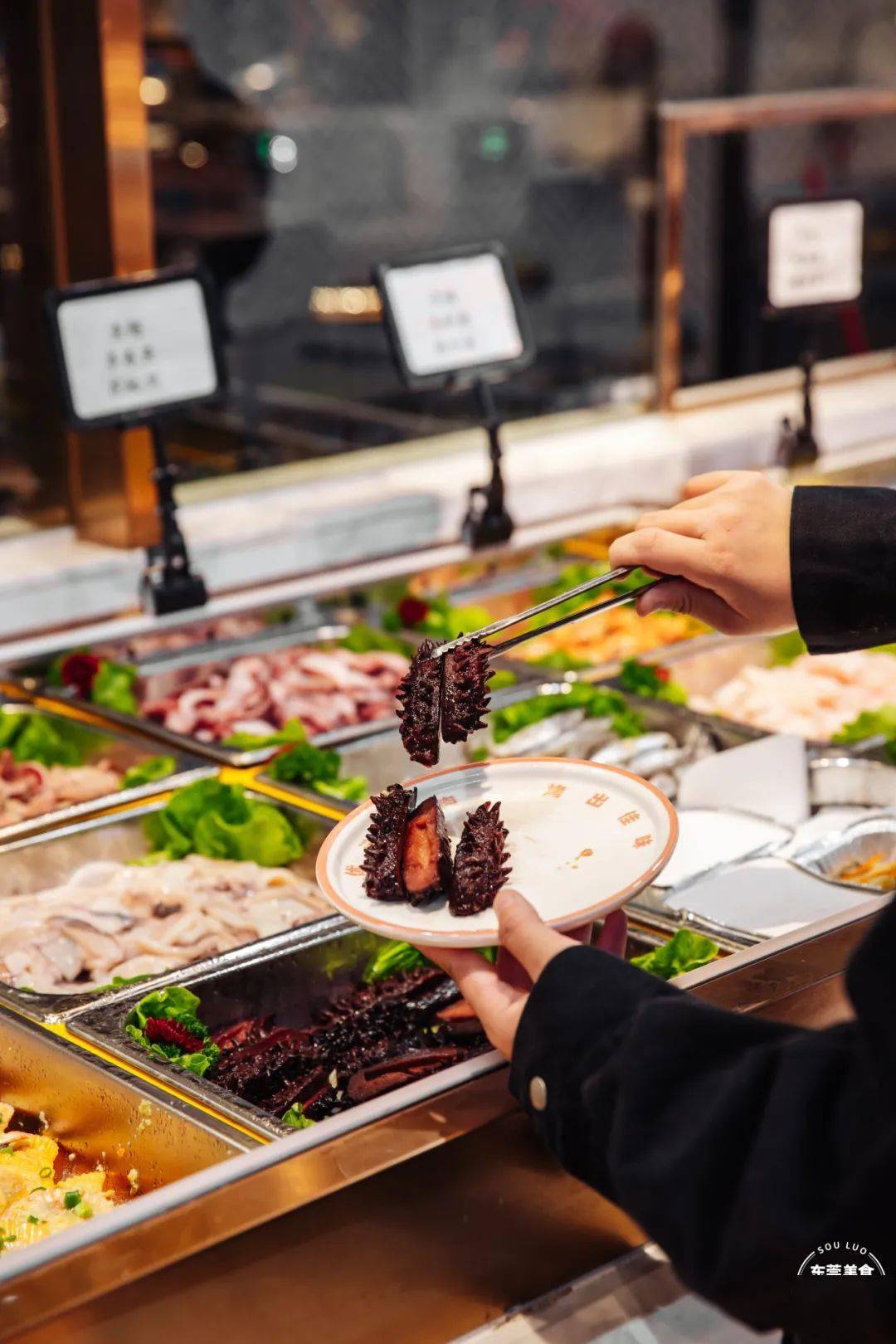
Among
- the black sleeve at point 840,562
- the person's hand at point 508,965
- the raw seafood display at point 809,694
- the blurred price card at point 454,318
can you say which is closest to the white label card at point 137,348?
the blurred price card at point 454,318

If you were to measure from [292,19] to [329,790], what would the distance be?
266 cm

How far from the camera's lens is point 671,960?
2.26 m

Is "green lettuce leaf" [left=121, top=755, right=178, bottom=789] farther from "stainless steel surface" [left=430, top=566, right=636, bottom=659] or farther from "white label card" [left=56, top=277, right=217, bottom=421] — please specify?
"stainless steel surface" [left=430, top=566, right=636, bottom=659]

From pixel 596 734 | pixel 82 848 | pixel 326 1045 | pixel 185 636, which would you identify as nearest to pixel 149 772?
pixel 82 848

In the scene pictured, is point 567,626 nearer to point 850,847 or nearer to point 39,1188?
point 850,847

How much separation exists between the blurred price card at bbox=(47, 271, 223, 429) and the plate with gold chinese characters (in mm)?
1655

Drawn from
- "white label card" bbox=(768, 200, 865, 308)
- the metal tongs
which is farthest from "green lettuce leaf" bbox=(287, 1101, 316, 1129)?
"white label card" bbox=(768, 200, 865, 308)

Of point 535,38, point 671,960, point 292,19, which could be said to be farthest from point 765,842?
point 535,38

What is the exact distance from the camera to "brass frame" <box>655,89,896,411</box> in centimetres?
530

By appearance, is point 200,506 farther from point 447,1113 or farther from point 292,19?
point 447,1113

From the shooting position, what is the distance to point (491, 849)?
6.10 feet

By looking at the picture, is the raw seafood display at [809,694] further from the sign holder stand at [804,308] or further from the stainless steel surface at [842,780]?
the sign holder stand at [804,308]

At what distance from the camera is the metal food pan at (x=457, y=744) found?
10.6 feet

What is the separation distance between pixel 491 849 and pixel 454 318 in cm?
233
